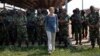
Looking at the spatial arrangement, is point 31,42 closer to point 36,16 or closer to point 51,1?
point 36,16

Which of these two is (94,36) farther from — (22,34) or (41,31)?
(22,34)

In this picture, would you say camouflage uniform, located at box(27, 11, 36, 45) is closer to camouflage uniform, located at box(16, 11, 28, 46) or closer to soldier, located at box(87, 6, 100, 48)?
camouflage uniform, located at box(16, 11, 28, 46)

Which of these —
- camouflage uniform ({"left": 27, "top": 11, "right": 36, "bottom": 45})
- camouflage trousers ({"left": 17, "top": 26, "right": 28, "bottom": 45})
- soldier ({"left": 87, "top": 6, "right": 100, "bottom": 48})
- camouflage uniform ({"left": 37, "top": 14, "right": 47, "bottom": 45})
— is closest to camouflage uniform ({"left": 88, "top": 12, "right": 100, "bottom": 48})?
soldier ({"left": 87, "top": 6, "right": 100, "bottom": 48})

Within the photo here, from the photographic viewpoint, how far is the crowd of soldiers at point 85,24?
17.3 metres

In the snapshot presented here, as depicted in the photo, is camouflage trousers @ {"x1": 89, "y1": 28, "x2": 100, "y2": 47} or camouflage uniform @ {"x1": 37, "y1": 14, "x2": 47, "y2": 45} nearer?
camouflage trousers @ {"x1": 89, "y1": 28, "x2": 100, "y2": 47}

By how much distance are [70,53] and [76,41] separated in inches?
79.9

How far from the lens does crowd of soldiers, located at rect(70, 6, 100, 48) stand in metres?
17.3

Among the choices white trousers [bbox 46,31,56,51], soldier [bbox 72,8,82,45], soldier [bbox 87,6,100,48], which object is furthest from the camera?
soldier [bbox 72,8,82,45]

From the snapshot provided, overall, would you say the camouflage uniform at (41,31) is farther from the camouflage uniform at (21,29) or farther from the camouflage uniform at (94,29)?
the camouflage uniform at (94,29)

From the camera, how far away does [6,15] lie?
58.0ft

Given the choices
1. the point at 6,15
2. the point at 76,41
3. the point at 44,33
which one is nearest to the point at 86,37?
the point at 76,41

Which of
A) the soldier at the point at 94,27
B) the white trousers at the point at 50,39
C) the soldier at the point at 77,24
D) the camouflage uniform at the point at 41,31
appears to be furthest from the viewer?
the soldier at the point at 77,24

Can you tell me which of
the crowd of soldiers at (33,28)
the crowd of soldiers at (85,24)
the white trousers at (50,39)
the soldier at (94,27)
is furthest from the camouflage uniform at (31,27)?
the soldier at (94,27)

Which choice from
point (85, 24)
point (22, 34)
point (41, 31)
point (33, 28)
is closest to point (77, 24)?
point (85, 24)
